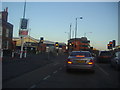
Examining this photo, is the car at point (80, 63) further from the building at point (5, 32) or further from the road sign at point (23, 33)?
the building at point (5, 32)

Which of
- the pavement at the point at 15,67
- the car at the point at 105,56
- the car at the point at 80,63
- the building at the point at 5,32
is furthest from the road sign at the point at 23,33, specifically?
the building at the point at 5,32

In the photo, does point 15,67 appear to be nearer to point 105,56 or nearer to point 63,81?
point 63,81

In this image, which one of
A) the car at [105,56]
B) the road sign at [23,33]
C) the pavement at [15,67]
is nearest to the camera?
the pavement at [15,67]

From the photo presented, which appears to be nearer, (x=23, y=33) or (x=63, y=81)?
(x=63, y=81)

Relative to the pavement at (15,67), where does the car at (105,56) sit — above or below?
above

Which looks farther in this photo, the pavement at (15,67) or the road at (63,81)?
the pavement at (15,67)

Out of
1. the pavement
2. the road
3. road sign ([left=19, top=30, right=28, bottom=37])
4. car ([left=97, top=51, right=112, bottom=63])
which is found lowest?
the road

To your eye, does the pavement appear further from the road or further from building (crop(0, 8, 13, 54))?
building (crop(0, 8, 13, 54))

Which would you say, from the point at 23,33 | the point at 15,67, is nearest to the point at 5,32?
the point at 23,33

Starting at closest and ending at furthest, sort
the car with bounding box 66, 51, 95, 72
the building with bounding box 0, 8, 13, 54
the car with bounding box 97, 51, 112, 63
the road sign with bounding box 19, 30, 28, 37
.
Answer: the car with bounding box 66, 51, 95, 72
the road sign with bounding box 19, 30, 28, 37
the car with bounding box 97, 51, 112, 63
the building with bounding box 0, 8, 13, 54

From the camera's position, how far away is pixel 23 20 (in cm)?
2042

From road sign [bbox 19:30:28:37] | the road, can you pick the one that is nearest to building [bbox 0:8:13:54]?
road sign [bbox 19:30:28:37]

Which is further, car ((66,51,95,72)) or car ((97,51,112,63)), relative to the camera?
car ((97,51,112,63))

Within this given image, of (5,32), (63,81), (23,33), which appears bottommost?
(63,81)
